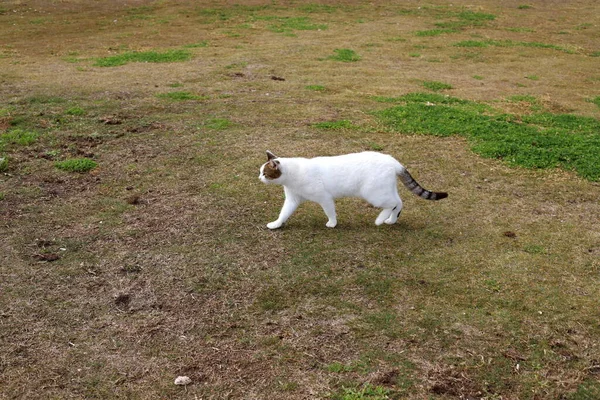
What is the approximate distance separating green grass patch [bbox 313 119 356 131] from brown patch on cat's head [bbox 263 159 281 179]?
3.56 m

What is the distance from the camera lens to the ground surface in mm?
3992

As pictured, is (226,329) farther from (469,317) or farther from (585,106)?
(585,106)

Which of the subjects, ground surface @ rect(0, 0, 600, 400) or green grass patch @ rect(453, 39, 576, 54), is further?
green grass patch @ rect(453, 39, 576, 54)

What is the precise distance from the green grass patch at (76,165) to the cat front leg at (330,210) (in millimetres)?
3367

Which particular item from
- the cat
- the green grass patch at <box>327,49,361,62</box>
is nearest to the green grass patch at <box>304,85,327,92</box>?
the green grass patch at <box>327,49,361,62</box>

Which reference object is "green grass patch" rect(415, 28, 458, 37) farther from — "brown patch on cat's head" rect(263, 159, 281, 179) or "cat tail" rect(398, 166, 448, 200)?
"brown patch on cat's head" rect(263, 159, 281, 179)

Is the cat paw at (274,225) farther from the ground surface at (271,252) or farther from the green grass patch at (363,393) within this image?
the green grass patch at (363,393)

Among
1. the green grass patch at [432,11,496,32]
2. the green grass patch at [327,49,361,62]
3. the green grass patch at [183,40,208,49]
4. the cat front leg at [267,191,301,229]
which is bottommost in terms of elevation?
the green grass patch at [432,11,496,32]

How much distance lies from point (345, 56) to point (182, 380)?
1222 cm

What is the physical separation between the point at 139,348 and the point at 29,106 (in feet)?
23.6

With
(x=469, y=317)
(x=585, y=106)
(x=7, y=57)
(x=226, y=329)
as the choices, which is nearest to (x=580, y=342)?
(x=469, y=317)

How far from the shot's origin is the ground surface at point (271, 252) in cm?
399

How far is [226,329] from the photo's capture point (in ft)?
14.5

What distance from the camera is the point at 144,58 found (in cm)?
1404
